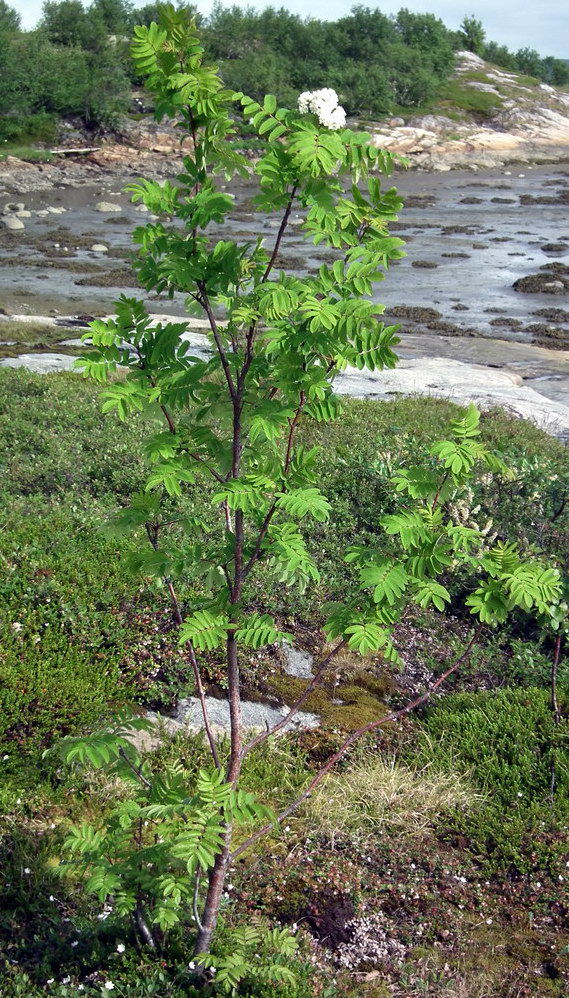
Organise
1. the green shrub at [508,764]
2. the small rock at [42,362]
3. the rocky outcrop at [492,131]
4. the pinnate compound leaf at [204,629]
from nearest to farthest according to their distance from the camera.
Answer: the pinnate compound leaf at [204,629], the green shrub at [508,764], the small rock at [42,362], the rocky outcrop at [492,131]

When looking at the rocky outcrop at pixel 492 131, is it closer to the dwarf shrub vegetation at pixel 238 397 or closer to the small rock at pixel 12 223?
the small rock at pixel 12 223

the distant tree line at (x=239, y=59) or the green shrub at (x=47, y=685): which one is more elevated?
the distant tree line at (x=239, y=59)

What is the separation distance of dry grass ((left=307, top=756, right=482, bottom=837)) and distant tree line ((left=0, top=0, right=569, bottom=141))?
6232cm

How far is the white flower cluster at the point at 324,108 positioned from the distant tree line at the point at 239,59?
2493 inches

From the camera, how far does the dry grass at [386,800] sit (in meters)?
5.57

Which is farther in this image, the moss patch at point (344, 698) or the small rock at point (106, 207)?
the small rock at point (106, 207)

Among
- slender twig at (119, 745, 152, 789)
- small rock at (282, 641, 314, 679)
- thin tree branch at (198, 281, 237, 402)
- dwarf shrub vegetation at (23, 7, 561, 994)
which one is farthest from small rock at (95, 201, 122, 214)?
slender twig at (119, 745, 152, 789)

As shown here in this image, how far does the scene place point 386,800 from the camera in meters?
5.67

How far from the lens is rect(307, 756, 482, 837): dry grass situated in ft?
18.3

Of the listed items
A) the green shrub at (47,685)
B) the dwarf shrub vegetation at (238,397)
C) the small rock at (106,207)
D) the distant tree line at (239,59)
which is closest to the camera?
the dwarf shrub vegetation at (238,397)

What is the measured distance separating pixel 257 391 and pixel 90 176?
186ft

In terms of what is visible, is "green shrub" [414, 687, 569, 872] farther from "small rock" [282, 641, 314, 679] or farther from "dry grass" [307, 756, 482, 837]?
"small rock" [282, 641, 314, 679]

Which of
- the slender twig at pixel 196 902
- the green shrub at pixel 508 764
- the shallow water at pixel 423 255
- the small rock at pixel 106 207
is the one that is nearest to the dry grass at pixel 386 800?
the green shrub at pixel 508 764

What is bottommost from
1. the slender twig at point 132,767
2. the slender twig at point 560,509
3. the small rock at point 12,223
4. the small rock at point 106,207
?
the slender twig at point 560,509
